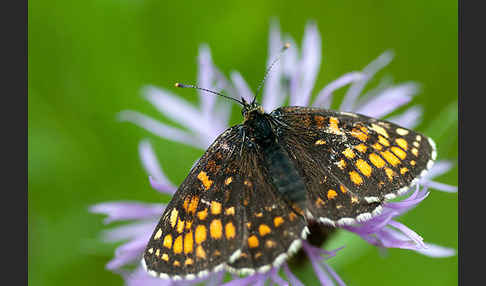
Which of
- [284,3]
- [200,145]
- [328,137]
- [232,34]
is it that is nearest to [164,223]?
[328,137]

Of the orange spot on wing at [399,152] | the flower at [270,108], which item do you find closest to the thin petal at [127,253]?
the flower at [270,108]

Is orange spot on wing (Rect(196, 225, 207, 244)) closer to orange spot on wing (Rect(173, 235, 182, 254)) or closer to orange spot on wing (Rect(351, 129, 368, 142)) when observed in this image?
orange spot on wing (Rect(173, 235, 182, 254))

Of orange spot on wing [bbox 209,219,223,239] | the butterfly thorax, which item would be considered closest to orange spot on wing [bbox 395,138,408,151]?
the butterfly thorax

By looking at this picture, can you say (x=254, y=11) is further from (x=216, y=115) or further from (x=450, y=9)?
(x=450, y=9)

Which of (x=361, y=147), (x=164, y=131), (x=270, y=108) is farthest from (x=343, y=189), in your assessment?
(x=164, y=131)

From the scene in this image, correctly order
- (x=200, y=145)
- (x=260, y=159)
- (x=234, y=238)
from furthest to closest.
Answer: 1. (x=200, y=145)
2. (x=260, y=159)
3. (x=234, y=238)

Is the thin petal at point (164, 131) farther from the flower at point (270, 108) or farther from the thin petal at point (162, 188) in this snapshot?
the thin petal at point (162, 188)
